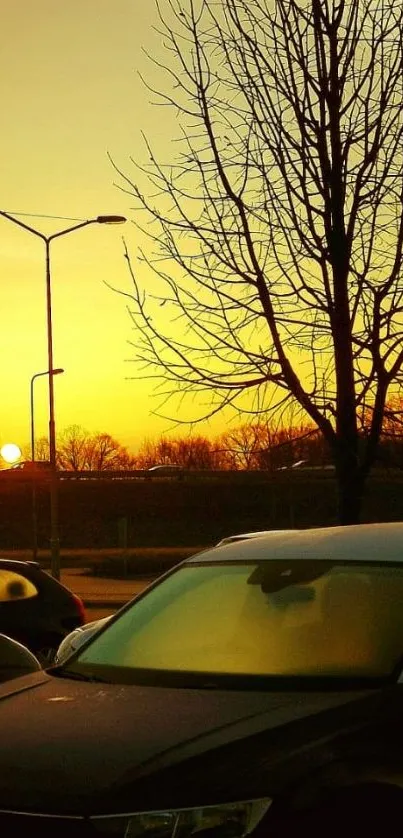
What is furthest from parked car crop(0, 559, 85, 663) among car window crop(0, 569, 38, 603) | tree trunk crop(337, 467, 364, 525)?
tree trunk crop(337, 467, 364, 525)

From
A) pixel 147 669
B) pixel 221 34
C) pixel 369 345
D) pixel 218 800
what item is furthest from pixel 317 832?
pixel 221 34

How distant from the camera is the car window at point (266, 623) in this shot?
425cm

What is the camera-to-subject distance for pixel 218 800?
3.37 metres

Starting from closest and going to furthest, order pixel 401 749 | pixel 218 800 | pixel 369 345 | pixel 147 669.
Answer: pixel 218 800 < pixel 401 749 < pixel 147 669 < pixel 369 345

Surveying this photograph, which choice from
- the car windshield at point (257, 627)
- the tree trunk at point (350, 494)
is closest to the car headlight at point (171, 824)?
A: the car windshield at point (257, 627)

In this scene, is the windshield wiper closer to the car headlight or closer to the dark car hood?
the dark car hood

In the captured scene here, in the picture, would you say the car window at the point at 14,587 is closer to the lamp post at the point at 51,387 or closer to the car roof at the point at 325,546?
the car roof at the point at 325,546

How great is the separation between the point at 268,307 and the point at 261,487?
72.2 m

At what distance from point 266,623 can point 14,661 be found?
1.73 metres

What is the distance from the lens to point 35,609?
14070mm

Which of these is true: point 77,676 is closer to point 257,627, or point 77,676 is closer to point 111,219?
point 257,627

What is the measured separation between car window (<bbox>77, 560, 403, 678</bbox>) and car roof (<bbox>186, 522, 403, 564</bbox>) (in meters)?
0.04

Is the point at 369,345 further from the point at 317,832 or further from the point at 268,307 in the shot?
the point at 317,832

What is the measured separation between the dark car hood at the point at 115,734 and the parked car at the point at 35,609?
976 centimetres
